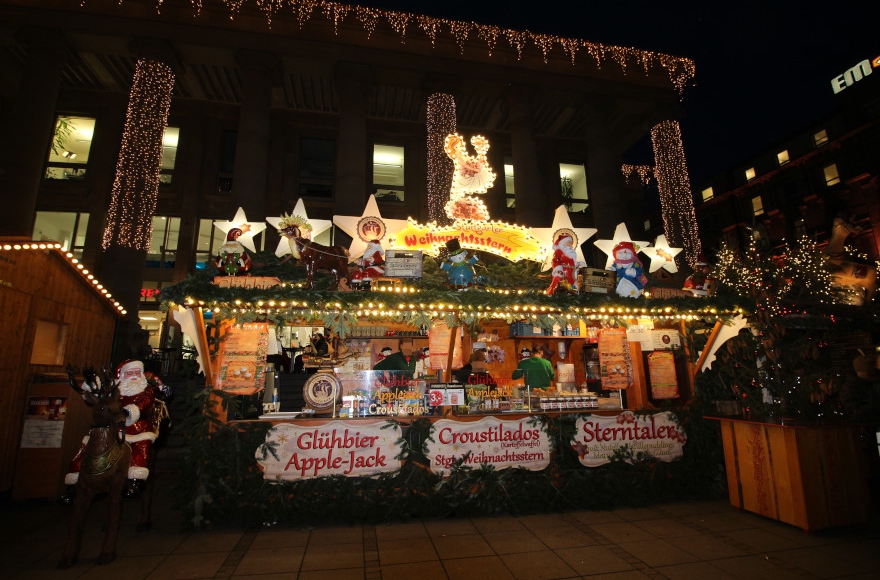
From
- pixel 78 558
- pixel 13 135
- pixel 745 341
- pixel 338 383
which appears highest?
pixel 13 135

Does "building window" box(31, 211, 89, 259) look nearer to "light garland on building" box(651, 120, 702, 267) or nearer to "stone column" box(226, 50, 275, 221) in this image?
"stone column" box(226, 50, 275, 221)

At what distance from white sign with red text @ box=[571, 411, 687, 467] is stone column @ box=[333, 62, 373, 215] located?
11.1 meters

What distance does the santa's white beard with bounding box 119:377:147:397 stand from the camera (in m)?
5.08

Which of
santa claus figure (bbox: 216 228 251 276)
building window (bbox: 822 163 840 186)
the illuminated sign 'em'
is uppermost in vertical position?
the illuminated sign 'em'

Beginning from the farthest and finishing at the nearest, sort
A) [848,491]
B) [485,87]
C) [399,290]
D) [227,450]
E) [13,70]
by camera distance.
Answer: [485,87], [13,70], [399,290], [227,450], [848,491]

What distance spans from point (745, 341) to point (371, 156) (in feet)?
60.3

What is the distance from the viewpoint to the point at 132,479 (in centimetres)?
495

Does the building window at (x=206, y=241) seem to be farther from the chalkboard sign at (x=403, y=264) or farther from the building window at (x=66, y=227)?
the chalkboard sign at (x=403, y=264)

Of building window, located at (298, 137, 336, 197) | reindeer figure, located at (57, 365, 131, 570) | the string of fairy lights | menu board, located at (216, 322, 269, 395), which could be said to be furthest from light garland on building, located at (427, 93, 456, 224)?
reindeer figure, located at (57, 365, 131, 570)

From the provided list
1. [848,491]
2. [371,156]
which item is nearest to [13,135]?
[371,156]

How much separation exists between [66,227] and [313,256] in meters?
18.4

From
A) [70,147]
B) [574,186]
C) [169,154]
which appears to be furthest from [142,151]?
[574,186]

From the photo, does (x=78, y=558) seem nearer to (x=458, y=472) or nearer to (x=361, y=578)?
(x=361, y=578)

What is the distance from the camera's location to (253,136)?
15.3 meters
